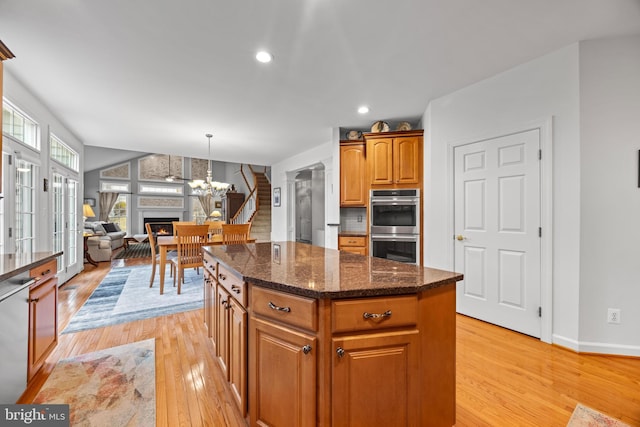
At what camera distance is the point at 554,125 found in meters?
2.39

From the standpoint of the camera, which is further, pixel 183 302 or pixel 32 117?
pixel 183 302

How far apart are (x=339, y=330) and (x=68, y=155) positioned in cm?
602

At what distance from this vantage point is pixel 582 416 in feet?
5.05

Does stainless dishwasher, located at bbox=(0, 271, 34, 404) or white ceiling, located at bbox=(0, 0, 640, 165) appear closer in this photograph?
stainless dishwasher, located at bbox=(0, 271, 34, 404)

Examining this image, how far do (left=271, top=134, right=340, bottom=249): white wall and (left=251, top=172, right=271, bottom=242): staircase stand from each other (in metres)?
0.81

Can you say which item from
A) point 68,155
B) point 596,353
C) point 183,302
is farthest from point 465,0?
point 68,155

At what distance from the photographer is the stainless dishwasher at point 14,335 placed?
1.44m

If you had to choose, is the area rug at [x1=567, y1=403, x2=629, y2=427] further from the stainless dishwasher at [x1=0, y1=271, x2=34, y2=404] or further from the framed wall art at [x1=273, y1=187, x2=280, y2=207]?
the framed wall art at [x1=273, y1=187, x2=280, y2=207]

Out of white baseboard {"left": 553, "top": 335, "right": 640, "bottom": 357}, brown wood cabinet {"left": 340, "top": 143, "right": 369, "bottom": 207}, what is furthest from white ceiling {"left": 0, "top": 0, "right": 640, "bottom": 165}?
white baseboard {"left": 553, "top": 335, "right": 640, "bottom": 357}

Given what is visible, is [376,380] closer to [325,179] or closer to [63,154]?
[325,179]

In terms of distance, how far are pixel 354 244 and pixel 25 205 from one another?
4102 mm

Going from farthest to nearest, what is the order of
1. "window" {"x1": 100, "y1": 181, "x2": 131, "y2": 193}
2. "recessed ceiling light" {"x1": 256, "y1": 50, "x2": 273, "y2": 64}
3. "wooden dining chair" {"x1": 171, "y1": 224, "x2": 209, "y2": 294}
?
"window" {"x1": 100, "y1": 181, "x2": 131, "y2": 193}, "wooden dining chair" {"x1": 171, "y1": 224, "x2": 209, "y2": 294}, "recessed ceiling light" {"x1": 256, "y1": 50, "x2": 273, "y2": 64}

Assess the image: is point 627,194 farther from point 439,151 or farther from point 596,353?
point 439,151

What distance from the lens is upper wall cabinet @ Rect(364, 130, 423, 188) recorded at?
3707 millimetres
